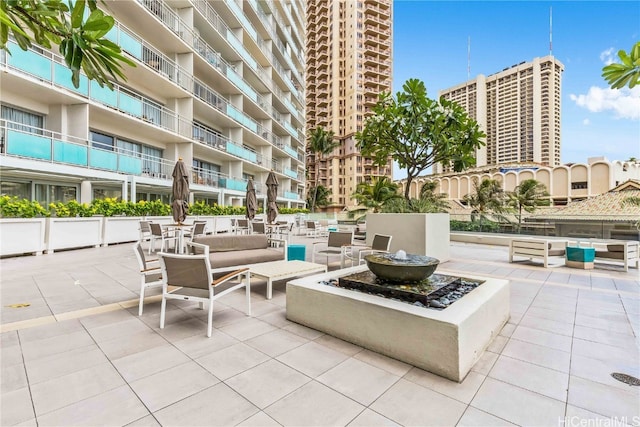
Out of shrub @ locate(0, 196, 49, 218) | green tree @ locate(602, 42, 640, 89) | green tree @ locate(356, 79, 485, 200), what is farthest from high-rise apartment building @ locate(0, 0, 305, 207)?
green tree @ locate(602, 42, 640, 89)

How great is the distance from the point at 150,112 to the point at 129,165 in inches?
147

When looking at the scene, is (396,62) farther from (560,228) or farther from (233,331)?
(233,331)

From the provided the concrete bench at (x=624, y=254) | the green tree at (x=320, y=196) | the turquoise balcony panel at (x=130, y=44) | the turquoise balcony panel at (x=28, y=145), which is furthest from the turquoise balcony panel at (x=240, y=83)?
the green tree at (x=320, y=196)

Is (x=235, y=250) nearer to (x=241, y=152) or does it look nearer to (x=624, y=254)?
(x=624, y=254)

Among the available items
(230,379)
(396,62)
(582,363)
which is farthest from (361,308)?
(396,62)

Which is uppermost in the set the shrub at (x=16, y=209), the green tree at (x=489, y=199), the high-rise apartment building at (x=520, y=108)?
the high-rise apartment building at (x=520, y=108)

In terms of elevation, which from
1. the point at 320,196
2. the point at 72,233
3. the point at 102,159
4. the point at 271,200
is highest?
the point at 320,196

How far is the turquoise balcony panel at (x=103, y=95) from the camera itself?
12438 mm

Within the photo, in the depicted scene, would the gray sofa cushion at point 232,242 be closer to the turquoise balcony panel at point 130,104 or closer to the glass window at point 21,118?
the glass window at point 21,118

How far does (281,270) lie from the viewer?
4.82m

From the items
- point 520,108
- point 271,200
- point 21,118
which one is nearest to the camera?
point 21,118

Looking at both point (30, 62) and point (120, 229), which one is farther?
point (120, 229)

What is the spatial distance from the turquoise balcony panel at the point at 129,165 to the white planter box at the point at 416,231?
11.5 m

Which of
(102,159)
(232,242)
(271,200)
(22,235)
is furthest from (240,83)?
(232,242)
